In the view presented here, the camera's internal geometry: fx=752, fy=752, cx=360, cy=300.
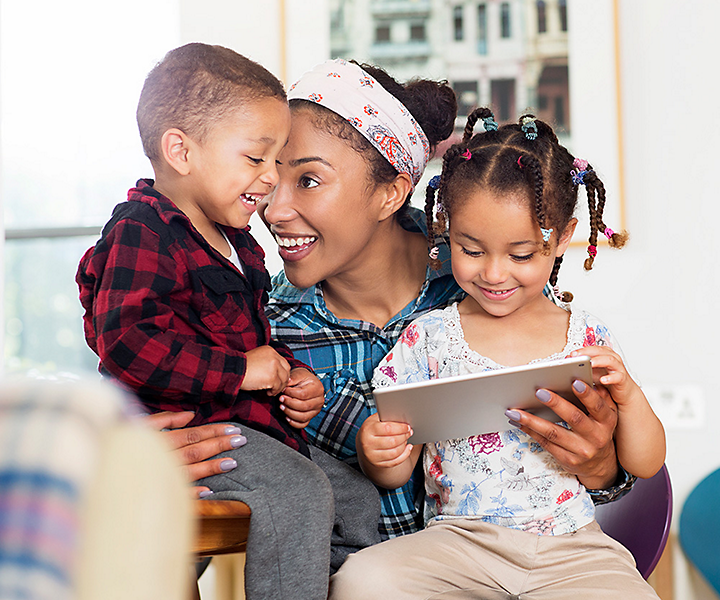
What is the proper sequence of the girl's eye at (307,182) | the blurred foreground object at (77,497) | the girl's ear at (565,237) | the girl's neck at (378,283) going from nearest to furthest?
the blurred foreground object at (77,497), the girl's ear at (565,237), the girl's eye at (307,182), the girl's neck at (378,283)

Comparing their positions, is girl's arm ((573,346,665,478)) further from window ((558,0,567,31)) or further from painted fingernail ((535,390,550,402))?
window ((558,0,567,31))

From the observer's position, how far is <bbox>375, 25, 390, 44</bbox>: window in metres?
2.31

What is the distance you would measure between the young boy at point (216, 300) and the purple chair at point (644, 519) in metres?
0.65

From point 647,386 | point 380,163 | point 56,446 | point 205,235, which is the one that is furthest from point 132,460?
point 647,386

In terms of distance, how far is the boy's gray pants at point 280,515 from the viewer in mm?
976

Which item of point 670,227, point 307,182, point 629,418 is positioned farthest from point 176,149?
point 670,227

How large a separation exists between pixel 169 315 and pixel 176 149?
27 centimetres

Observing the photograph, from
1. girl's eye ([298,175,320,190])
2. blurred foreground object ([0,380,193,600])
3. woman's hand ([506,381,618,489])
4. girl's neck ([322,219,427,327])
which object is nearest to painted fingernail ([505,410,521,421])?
woman's hand ([506,381,618,489])

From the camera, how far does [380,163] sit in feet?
4.88

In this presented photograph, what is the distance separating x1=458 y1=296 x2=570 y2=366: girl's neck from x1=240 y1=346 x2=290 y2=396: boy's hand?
357 mm

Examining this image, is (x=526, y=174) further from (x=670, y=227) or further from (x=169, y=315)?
(x=670, y=227)

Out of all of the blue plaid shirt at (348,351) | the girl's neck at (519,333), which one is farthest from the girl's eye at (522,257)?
the blue plaid shirt at (348,351)

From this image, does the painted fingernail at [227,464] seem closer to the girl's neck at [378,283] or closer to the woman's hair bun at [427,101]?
the girl's neck at [378,283]

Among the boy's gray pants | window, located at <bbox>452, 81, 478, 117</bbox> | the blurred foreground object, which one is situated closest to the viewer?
the blurred foreground object
